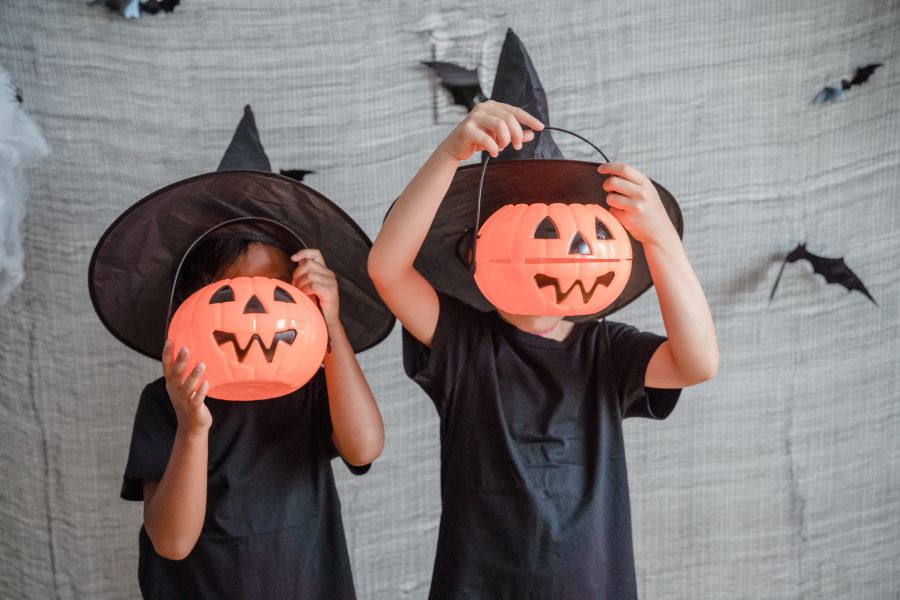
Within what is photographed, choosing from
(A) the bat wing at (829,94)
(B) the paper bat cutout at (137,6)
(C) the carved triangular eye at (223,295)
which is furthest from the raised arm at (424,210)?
(A) the bat wing at (829,94)

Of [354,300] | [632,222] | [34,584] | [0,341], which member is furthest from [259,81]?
[34,584]

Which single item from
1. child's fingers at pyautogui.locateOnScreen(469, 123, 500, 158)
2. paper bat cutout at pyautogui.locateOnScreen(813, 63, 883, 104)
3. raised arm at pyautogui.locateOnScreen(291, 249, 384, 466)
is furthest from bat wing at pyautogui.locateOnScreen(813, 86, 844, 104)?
raised arm at pyautogui.locateOnScreen(291, 249, 384, 466)

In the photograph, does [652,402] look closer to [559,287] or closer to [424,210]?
[559,287]

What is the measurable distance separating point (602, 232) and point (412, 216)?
1.03 ft

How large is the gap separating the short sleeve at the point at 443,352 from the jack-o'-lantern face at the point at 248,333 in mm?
223

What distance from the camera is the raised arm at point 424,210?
1.29 meters

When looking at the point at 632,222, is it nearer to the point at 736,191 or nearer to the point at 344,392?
the point at 344,392

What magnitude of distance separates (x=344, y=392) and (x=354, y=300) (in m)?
0.25

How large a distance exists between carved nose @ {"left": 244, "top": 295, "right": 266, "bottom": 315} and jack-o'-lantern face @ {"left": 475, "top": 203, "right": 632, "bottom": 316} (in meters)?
0.35

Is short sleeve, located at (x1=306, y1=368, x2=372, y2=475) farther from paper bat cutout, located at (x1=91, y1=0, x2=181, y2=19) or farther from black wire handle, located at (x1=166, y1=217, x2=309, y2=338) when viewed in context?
paper bat cutout, located at (x1=91, y1=0, x2=181, y2=19)

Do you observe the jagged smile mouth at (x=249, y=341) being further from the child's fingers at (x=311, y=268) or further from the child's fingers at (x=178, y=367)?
the child's fingers at (x=311, y=268)

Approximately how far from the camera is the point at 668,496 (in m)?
2.28

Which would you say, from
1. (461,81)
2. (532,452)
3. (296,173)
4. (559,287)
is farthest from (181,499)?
(461,81)

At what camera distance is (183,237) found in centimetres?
154
